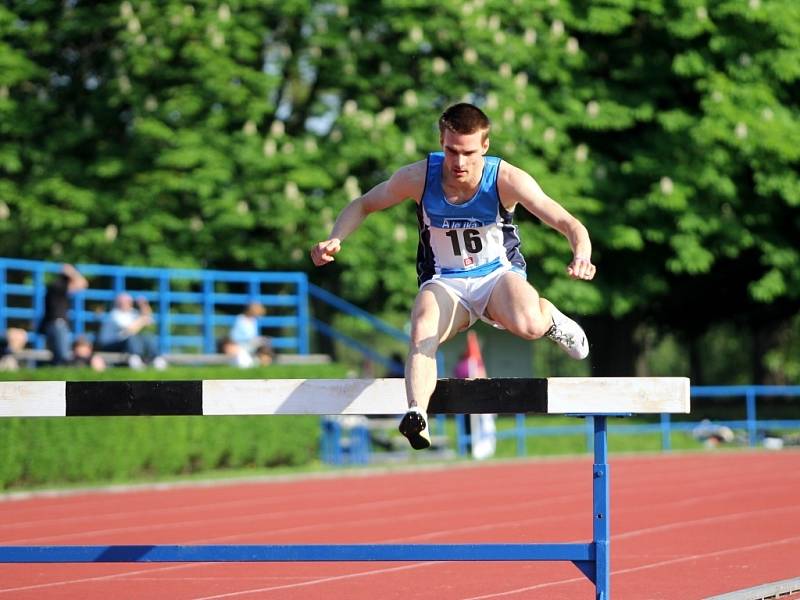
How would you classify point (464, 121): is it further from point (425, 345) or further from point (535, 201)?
point (425, 345)

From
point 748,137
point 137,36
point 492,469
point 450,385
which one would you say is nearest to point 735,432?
point 748,137

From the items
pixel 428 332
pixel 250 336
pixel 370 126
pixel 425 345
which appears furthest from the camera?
pixel 370 126

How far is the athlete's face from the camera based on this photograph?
624cm

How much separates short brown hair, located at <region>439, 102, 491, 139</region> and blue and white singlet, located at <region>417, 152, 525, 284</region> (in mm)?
205

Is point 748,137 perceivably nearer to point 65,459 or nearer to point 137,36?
point 137,36

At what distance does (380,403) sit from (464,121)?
1.21 m

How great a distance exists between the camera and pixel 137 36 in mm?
24266

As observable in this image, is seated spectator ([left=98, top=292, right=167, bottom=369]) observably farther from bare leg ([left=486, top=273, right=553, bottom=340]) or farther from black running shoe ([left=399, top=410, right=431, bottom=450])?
black running shoe ([left=399, top=410, right=431, bottom=450])

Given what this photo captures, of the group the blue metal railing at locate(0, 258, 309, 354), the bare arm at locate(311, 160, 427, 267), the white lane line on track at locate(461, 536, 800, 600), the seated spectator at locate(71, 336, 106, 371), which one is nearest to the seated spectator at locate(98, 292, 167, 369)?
the blue metal railing at locate(0, 258, 309, 354)

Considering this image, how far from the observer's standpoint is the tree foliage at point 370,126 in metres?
23.9

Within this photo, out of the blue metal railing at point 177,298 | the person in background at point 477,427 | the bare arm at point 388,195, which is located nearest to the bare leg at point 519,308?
the bare arm at point 388,195

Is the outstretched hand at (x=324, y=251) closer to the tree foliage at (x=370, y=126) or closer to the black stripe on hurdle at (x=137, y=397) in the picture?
the black stripe on hurdle at (x=137, y=397)

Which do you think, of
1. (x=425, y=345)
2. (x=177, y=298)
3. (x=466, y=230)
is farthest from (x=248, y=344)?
(x=425, y=345)

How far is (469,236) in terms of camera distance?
6.53 meters
